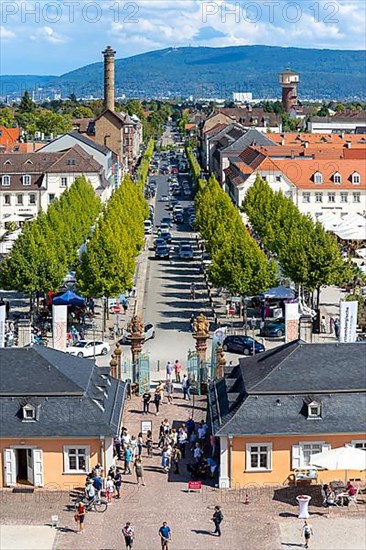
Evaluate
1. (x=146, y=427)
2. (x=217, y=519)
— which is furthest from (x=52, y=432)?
(x=217, y=519)

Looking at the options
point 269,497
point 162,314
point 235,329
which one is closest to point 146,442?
point 269,497

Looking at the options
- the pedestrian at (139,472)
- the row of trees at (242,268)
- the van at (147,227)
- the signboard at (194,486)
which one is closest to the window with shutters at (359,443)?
the signboard at (194,486)

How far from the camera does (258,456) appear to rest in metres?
30.3

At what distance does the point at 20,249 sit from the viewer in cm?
5125

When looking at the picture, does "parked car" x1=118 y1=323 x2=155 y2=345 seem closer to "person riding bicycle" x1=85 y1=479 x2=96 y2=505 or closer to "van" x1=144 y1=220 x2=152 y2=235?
"person riding bicycle" x1=85 y1=479 x2=96 y2=505

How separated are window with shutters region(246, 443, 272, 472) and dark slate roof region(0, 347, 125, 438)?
4.15m

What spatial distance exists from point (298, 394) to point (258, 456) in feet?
7.43

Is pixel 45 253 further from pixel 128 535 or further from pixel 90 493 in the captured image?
pixel 128 535

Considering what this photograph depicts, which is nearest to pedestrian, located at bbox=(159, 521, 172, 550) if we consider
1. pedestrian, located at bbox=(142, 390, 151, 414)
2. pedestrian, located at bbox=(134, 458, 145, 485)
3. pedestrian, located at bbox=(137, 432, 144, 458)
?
pedestrian, located at bbox=(134, 458, 145, 485)

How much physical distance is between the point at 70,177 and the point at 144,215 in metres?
8.76

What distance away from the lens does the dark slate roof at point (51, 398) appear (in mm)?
30125

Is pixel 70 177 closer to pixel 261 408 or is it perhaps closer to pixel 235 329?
pixel 235 329

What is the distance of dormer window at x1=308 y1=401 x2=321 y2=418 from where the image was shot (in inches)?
1183

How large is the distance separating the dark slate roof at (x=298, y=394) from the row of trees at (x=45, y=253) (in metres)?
20.7
